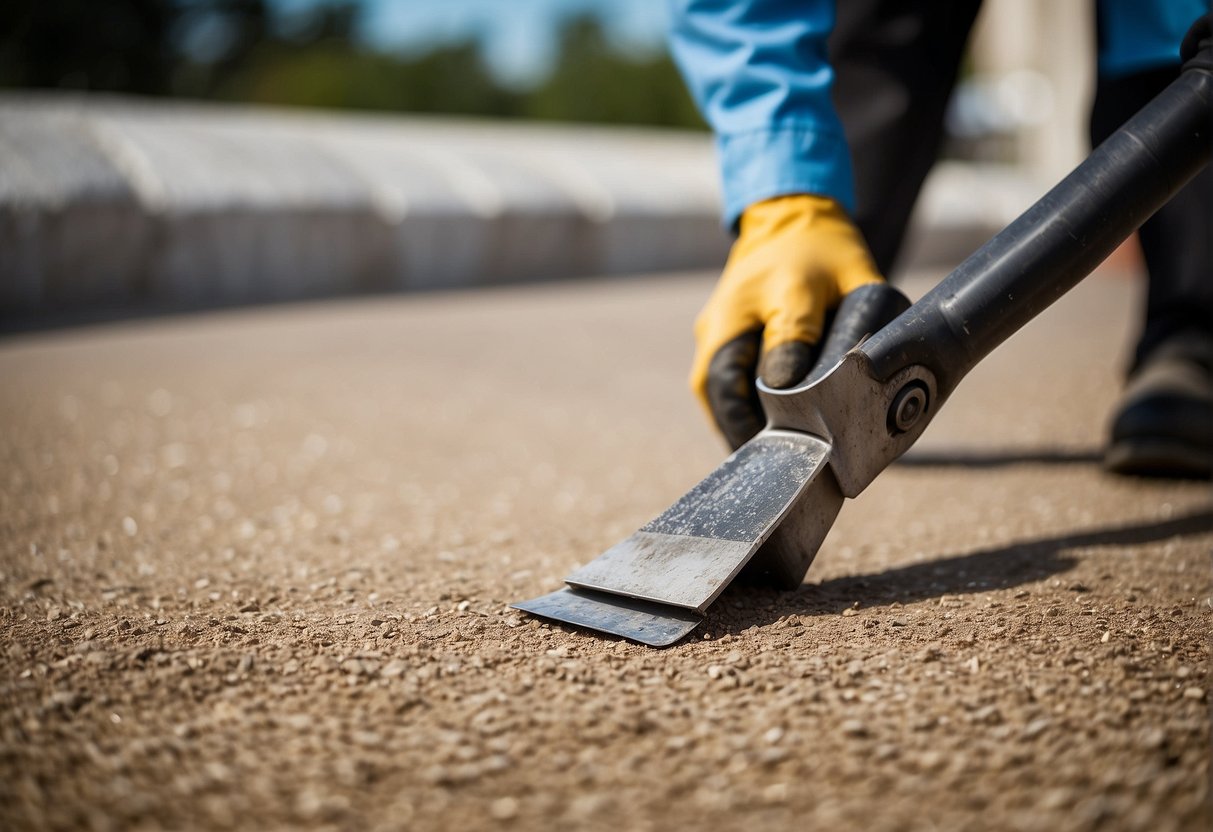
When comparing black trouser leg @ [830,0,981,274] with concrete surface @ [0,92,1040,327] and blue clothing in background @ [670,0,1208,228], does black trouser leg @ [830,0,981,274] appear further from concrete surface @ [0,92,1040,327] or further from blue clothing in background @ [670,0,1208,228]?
concrete surface @ [0,92,1040,327]

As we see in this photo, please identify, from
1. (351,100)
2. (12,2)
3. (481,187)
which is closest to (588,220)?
(481,187)

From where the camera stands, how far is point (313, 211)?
4.59 meters

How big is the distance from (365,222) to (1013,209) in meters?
4.79

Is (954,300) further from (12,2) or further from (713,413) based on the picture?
(12,2)

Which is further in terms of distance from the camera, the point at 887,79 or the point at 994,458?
the point at 994,458

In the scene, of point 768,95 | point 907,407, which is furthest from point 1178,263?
point 907,407

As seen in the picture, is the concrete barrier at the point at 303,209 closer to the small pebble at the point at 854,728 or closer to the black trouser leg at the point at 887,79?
the black trouser leg at the point at 887,79

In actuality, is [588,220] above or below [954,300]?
above

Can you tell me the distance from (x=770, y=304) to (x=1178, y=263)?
1082 mm

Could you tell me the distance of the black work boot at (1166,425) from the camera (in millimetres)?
1607

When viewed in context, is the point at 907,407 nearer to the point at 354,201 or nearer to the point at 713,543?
the point at 713,543

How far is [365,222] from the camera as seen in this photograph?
15.7 ft

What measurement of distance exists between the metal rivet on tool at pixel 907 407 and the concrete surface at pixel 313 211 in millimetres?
3702

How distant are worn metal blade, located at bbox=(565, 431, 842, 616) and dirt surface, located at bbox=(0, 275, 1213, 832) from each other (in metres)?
0.06
